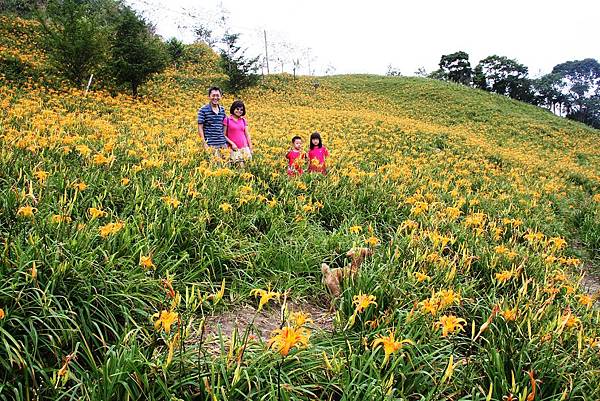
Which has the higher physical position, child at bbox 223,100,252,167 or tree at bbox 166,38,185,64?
tree at bbox 166,38,185,64

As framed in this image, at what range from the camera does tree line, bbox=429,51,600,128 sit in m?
41.7

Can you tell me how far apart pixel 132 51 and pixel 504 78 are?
40.8 m

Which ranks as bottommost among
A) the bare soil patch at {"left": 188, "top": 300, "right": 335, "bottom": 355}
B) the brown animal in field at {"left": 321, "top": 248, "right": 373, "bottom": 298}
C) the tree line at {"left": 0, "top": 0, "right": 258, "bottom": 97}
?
the bare soil patch at {"left": 188, "top": 300, "right": 335, "bottom": 355}

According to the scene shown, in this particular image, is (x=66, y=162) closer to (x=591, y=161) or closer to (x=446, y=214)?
(x=446, y=214)

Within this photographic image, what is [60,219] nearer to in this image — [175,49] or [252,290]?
[252,290]

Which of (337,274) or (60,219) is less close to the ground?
(60,219)

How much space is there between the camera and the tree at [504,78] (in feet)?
136

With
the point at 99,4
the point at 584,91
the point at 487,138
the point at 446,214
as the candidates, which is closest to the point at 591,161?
the point at 487,138

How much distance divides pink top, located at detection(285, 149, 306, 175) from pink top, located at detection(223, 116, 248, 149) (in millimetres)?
765

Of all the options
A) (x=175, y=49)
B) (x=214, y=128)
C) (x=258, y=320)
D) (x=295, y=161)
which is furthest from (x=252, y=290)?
(x=175, y=49)

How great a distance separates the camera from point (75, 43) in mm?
12852

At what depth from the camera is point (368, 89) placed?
101 feet

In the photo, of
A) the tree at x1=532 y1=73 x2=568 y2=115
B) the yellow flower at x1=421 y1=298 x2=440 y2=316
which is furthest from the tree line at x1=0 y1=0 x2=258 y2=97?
the tree at x1=532 y1=73 x2=568 y2=115

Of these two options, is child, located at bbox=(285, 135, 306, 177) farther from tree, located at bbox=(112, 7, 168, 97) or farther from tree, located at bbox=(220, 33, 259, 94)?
tree, located at bbox=(220, 33, 259, 94)
